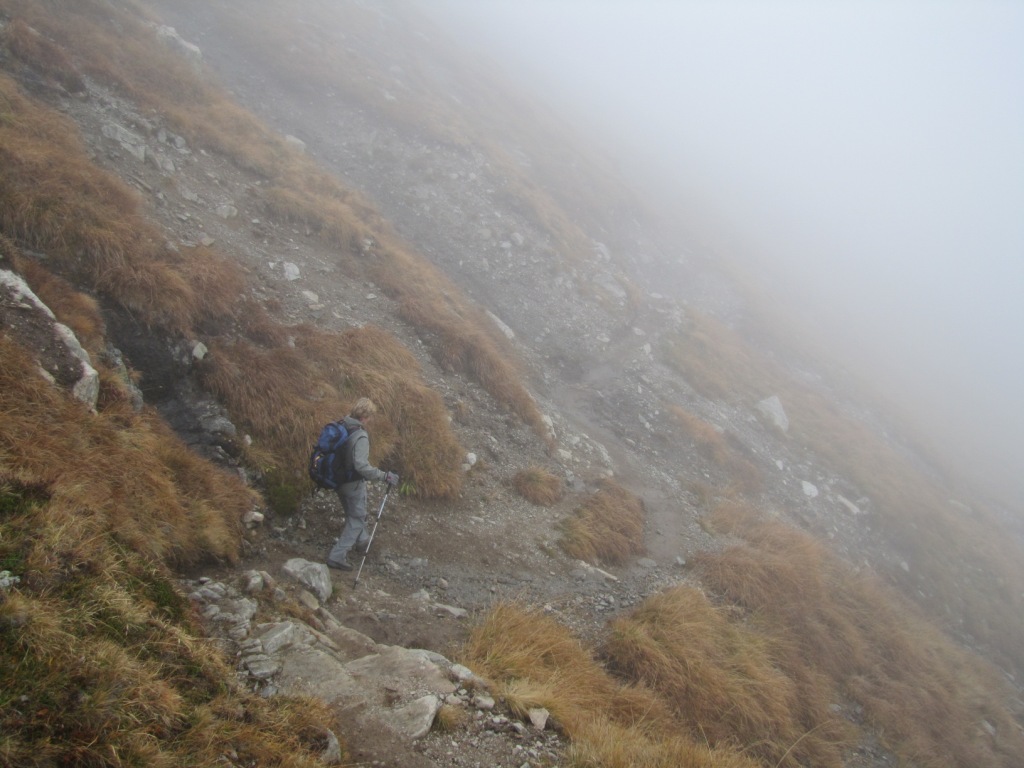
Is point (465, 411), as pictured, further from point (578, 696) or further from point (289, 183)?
point (289, 183)

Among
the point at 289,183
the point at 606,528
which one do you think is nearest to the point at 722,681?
the point at 606,528

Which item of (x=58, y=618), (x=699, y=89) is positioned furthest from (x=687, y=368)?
(x=699, y=89)

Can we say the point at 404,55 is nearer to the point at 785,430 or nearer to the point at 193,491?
the point at 785,430

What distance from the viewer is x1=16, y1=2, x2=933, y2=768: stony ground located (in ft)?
24.6

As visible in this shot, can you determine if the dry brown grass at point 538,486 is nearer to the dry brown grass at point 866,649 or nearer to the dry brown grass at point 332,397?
the dry brown grass at point 332,397

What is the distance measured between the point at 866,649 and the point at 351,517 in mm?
13442

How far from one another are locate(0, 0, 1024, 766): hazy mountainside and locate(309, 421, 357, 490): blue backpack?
1064 mm

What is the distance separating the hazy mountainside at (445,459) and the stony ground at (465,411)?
8 centimetres

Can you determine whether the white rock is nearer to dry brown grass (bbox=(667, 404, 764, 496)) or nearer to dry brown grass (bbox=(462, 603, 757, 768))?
dry brown grass (bbox=(667, 404, 764, 496))

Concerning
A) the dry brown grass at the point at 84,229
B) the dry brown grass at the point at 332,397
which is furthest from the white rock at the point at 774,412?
the dry brown grass at the point at 84,229

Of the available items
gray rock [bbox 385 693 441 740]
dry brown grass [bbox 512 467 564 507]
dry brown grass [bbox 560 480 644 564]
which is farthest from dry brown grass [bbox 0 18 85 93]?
gray rock [bbox 385 693 441 740]

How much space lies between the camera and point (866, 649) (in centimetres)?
1304

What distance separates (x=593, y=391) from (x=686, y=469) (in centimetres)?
457

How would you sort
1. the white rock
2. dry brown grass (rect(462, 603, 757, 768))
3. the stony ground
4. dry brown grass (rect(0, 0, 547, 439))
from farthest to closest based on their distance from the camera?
the white rock, dry brown grass (rect(0, 0, 547, 439)), the stony ground, dry brown grass (rect(462, 603, 757, 768))
